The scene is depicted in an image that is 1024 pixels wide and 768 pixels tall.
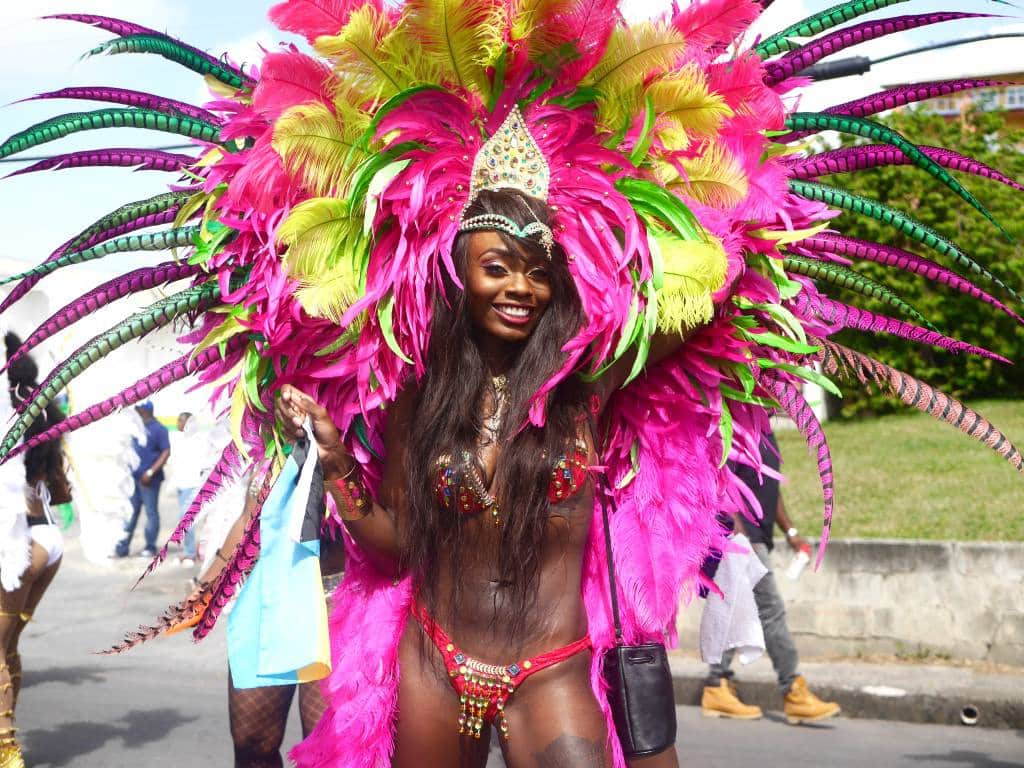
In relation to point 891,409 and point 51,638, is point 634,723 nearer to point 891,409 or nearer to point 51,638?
point 51,638

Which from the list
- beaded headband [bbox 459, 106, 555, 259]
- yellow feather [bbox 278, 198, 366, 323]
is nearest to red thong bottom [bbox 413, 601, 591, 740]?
yellow feather [bbox 278, 198, 366, 323]

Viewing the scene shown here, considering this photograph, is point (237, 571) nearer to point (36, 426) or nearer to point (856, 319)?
point (856, 319)

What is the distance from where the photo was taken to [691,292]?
297 cm

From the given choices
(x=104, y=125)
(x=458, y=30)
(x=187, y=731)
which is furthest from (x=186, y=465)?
(x=458, y=30)

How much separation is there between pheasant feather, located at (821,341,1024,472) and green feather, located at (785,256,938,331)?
178 millimetres

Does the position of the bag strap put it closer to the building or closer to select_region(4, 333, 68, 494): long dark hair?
select_region(4, 333, 68, 494): long dark hair

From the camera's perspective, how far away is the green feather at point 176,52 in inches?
124

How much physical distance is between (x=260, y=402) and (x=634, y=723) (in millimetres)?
1255

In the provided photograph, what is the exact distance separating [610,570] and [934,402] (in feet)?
3.14

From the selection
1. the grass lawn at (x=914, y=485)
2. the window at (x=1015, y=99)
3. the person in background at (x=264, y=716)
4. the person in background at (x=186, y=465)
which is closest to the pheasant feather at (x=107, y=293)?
the person in background at (x=264, y=716)

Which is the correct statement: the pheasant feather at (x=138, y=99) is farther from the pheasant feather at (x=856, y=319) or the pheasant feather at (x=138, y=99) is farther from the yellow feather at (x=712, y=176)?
the pheasant feather at (x=856, y=319)

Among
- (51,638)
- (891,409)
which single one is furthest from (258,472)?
(891,409)

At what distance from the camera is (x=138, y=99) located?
3.23 meters

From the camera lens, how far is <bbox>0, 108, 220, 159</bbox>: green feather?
10.1ft
